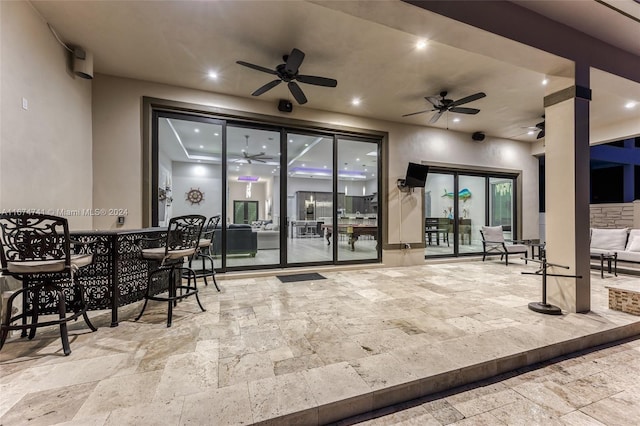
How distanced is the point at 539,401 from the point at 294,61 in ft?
12.6

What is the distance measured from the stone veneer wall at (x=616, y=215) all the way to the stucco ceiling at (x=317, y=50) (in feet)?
8.59

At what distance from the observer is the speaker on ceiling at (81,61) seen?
341 centimetres

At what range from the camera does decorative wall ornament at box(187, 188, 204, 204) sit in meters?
6.43

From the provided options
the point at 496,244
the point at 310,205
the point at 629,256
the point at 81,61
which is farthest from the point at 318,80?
the point at 629,256

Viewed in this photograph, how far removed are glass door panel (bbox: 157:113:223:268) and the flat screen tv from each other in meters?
3.95

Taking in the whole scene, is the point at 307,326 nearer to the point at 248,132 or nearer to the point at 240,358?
the point at 240,358

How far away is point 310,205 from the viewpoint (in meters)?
8.09

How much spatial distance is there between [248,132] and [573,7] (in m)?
5.14

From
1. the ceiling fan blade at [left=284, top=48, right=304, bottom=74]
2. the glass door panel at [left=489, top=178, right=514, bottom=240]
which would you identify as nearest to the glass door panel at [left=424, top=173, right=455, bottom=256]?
the glass door panel at [left=489, top=178, right=514, bottom=240]

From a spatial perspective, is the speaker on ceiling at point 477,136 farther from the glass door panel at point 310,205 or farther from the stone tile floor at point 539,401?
the stone tile floor at point 539,401

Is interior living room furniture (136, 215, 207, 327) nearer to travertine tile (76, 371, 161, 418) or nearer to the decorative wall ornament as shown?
travertine tile (76, 371, 161, 418)

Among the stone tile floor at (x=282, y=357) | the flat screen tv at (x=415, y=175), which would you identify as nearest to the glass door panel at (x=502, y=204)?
the flat screen tv at (x=415, y=175)

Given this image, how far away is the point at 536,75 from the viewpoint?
4078 millimetres

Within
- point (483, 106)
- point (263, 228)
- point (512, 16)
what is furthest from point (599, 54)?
point (263, 228)
